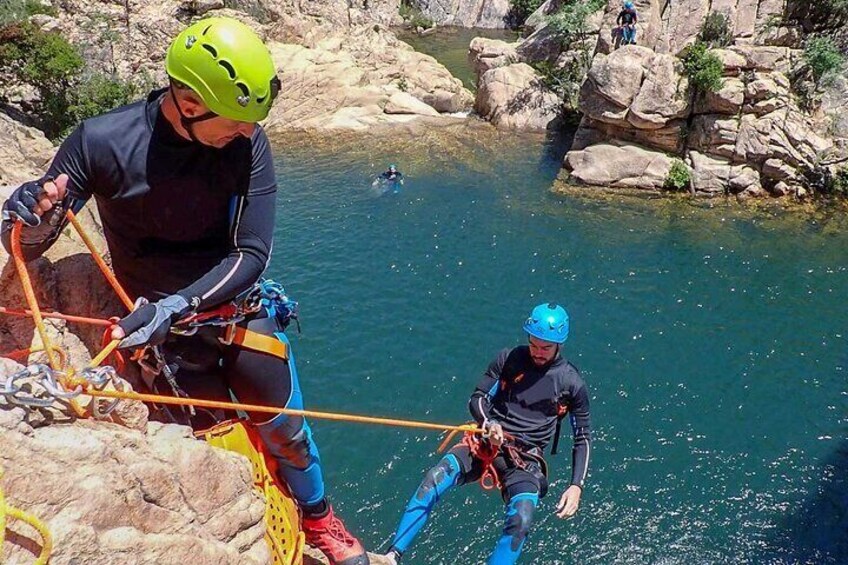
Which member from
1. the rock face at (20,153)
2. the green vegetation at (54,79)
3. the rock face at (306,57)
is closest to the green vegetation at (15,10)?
the rock face at (306,57)

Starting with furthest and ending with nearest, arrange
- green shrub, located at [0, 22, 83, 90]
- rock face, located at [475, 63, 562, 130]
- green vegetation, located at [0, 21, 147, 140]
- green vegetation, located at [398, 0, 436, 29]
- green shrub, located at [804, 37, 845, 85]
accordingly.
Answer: green vegetation, located at [398, 0, 436, 29]
rock face, located at [475, 63, 562, 130]
green vegetation, located at [0, 21, 147, 140]
green shrub, located at [0, 22, 83, 90]
green shrub, located at [804, 37, 845, 85]

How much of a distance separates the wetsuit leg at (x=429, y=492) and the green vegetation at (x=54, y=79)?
73.2 feet

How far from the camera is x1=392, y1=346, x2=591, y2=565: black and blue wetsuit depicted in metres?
6.83

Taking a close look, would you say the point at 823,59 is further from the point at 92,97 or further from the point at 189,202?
the point at 92,97

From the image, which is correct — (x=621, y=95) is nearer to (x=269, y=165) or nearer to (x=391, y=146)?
(x=391, y=146)

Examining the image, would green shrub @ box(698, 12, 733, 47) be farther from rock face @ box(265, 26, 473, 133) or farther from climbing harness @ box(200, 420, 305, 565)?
climbing harness @ box(200, 420, 305, 565)

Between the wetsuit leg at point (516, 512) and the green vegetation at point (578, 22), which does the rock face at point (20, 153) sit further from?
the green vegetation at point (578, 22)

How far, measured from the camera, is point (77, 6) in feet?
105

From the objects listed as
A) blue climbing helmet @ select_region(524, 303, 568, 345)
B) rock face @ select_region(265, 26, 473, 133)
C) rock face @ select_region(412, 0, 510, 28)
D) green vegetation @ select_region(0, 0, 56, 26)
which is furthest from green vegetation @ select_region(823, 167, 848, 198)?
rock face @ select_region(412, 0, 510, 28)

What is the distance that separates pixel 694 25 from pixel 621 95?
518 centimetres

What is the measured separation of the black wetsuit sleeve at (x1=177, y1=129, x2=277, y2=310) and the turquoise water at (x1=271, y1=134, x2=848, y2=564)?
6379 mm

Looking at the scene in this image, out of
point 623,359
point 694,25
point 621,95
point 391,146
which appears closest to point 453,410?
point 623,359

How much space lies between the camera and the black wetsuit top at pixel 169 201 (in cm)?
337

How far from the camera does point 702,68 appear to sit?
67.9ft
